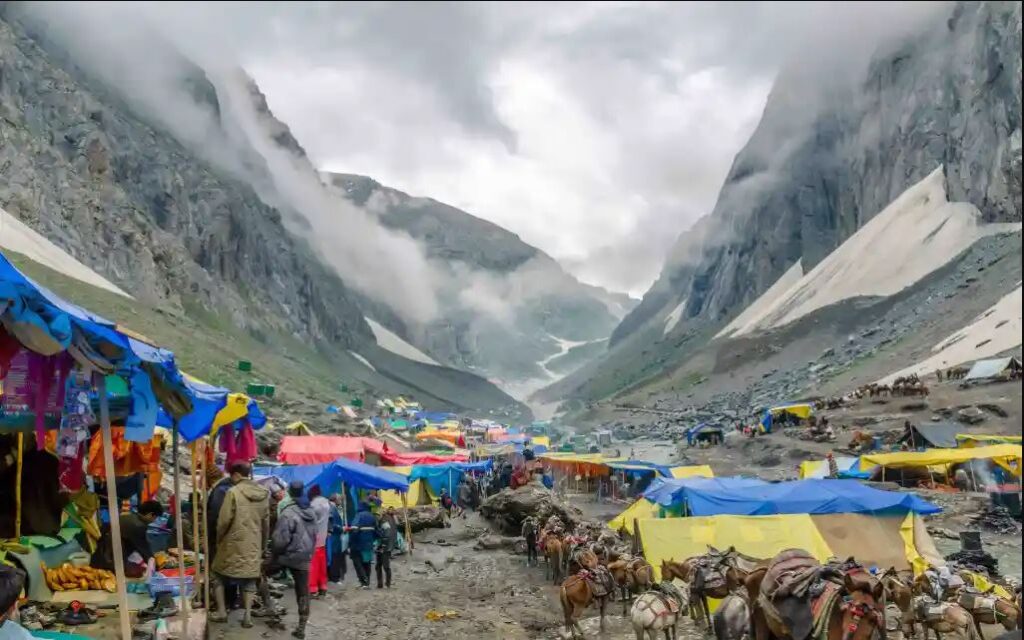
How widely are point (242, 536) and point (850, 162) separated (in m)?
139

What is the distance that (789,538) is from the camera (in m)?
13.9

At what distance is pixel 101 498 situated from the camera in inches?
435

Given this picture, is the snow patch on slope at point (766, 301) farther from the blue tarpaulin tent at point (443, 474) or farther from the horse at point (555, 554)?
the horse at point (555, 554)

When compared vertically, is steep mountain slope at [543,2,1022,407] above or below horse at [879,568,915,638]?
above

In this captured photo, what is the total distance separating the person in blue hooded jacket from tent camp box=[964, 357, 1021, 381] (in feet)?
137

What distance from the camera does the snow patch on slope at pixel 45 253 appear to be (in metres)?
57.4

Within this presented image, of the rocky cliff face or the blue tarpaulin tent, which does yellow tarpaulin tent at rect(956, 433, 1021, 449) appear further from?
the rocky cliff face

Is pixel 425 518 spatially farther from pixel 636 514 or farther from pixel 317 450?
pixel 636 514

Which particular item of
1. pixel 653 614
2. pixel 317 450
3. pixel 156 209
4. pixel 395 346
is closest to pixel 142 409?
pixel 653 614

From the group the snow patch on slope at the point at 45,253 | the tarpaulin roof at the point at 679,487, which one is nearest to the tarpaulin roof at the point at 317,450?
the tarpaulin roof at the point at 679,487

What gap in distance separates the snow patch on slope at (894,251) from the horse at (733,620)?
85.7 m

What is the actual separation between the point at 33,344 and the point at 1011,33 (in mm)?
100131

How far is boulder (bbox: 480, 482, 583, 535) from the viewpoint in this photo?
20.2 meters

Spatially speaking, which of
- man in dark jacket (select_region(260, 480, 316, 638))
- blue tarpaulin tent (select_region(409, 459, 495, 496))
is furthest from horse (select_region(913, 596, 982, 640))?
blue tarpaulin tent (select_region(409, 459, 495, 496))
